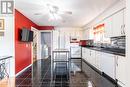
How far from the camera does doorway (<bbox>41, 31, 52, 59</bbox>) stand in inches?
450

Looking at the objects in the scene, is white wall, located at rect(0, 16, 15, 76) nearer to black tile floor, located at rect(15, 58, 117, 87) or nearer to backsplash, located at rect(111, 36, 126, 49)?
black tile floor, located at rect(15, 58, 117, 87)

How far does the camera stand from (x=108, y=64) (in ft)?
15.0

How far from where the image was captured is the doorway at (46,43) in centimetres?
1142

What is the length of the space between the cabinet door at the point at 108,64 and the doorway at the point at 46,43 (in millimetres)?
6905

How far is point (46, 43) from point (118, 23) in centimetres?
822

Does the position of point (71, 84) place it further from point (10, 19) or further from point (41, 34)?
point (41, 34)

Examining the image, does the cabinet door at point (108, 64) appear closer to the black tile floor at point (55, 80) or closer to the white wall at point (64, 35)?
the black tile floor at point (55, 80)

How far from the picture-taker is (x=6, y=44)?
5.06 metres

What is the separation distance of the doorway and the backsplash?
21.3 feet

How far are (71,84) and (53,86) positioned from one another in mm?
543

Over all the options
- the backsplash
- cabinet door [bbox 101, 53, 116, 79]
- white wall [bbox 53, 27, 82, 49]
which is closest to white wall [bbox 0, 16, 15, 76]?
cabinet door [bbox 101, 53, 116, 79]

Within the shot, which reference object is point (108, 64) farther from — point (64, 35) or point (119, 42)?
point (64, 35)

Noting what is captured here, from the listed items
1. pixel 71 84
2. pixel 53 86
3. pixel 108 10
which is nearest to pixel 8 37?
pixel 53 86

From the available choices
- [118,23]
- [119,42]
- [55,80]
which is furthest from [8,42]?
[119,42]
